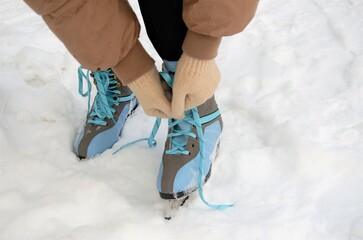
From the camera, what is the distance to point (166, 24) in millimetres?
821

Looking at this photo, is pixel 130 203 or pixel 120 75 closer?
pixel 120 75

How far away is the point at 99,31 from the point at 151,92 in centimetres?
15

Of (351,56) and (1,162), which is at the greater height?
(1,162)

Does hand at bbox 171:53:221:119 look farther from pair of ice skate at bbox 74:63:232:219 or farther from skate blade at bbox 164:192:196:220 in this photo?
skate blade at bbox 164:192:196:220

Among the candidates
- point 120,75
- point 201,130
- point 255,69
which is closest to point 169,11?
point 120,75

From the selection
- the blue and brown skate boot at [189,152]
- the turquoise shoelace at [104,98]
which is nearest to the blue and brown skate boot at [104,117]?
the turquoise shoelace at [104,98]

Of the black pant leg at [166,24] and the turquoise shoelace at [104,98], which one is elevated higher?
the black pant leg at [166,24]

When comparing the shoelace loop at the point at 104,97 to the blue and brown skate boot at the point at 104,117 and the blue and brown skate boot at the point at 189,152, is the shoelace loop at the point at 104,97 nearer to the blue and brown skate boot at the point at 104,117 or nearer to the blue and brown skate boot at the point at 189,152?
the blue and brown skate boot at the point at 104,117

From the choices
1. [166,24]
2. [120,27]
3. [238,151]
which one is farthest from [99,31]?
[238,151]

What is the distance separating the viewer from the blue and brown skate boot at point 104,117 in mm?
1050

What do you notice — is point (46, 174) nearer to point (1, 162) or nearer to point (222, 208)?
point (1, 162)

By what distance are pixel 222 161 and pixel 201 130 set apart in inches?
4.4

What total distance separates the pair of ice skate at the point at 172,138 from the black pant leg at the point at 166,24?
1.9 inches

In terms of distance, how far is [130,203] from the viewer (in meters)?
0.91
